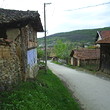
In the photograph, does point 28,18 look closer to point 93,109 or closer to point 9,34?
point 9,34

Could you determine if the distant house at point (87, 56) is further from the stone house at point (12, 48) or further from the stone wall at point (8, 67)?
the stone wall at point (8, 67)

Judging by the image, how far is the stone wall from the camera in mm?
7453

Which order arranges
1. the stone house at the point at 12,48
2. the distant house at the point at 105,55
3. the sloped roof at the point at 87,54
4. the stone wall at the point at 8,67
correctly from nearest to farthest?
the stone wall at the point at 8,67, the stone house at the point at 12,48, the distant house at the point at 105,55, the sloped roof at the point at 87,54

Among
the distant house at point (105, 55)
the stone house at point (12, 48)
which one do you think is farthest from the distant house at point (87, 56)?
the stone house at point (12, 48)

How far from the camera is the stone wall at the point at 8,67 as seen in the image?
24.5 feet

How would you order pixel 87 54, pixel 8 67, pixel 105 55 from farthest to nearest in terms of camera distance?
pixel 87 54 → pixel 105 55 → pixel 8 67

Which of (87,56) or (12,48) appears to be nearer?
(12,48)

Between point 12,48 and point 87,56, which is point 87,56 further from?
point 12,48

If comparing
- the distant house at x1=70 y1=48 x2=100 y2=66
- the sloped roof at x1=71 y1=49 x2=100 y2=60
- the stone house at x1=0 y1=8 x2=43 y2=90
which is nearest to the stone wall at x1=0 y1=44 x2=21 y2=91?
the stone house at x1=0 y1=8 x2=43 y2=90

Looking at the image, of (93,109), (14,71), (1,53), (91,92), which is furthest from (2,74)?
(91,92)

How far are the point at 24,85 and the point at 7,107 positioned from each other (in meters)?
3.22

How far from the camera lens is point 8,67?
7965mm

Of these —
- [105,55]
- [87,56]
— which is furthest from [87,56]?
[105,55]

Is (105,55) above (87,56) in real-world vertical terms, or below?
above
